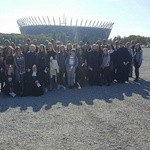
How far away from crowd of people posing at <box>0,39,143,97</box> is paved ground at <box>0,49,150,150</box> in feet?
2.52

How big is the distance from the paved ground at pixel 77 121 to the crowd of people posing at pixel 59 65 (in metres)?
0.77

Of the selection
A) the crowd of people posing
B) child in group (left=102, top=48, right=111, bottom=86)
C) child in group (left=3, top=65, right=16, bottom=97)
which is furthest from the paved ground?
child in group (left=102, top=48, right=111, bottom=86)

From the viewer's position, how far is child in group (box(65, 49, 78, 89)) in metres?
14.5

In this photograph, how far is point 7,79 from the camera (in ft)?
41.8

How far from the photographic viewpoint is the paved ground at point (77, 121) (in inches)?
275

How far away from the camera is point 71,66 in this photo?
47.9 ft

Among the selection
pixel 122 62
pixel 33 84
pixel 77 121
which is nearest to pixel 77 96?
pixel 33 84

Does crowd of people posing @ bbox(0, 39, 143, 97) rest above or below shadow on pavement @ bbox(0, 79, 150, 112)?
above

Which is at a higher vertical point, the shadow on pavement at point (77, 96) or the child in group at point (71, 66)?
the child in group at point (71, 66)

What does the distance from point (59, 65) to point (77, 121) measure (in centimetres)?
591

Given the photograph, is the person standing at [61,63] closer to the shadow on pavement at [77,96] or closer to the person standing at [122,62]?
the shadow on pavement at [77,96]

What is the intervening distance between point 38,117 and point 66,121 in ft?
2.80

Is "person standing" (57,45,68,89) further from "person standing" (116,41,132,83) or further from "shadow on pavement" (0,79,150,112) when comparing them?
"person standing" (116,41,132,83)

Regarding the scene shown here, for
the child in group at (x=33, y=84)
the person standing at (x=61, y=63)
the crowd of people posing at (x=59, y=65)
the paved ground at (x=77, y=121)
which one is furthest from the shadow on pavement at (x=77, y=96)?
the person standing at (x=61, y=63)
